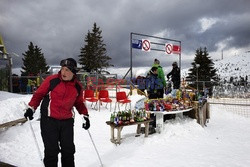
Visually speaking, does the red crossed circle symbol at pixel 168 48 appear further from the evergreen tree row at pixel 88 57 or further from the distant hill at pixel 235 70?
the distant hill at pixel 235 70

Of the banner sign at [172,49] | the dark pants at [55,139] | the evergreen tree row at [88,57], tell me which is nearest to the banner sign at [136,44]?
the banner sign at [172,49]

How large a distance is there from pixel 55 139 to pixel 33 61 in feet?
145

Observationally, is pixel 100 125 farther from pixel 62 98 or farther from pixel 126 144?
pixel 62 98

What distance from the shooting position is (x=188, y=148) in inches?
222

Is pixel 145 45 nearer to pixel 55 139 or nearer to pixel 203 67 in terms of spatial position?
pixel 55 139

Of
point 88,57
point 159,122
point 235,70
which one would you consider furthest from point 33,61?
point 235,70

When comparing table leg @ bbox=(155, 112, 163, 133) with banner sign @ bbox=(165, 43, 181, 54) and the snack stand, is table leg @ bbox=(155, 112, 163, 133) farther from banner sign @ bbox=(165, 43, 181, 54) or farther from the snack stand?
banner sign @ bbox=(165, 43, 181, 54)

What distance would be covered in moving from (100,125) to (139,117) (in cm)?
255

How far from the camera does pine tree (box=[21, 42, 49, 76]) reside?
143 ft

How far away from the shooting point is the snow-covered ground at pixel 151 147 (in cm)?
473

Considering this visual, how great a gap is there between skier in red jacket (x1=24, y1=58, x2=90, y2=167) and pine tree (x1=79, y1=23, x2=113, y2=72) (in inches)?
1513

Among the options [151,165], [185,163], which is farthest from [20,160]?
[185,163]

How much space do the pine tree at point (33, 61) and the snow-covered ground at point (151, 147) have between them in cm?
3762

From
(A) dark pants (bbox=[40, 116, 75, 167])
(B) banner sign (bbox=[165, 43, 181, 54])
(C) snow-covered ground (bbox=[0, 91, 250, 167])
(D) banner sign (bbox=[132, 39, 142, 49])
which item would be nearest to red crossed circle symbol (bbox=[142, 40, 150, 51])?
(D) banner sign (bbox=[132, 39, 142, 49])
